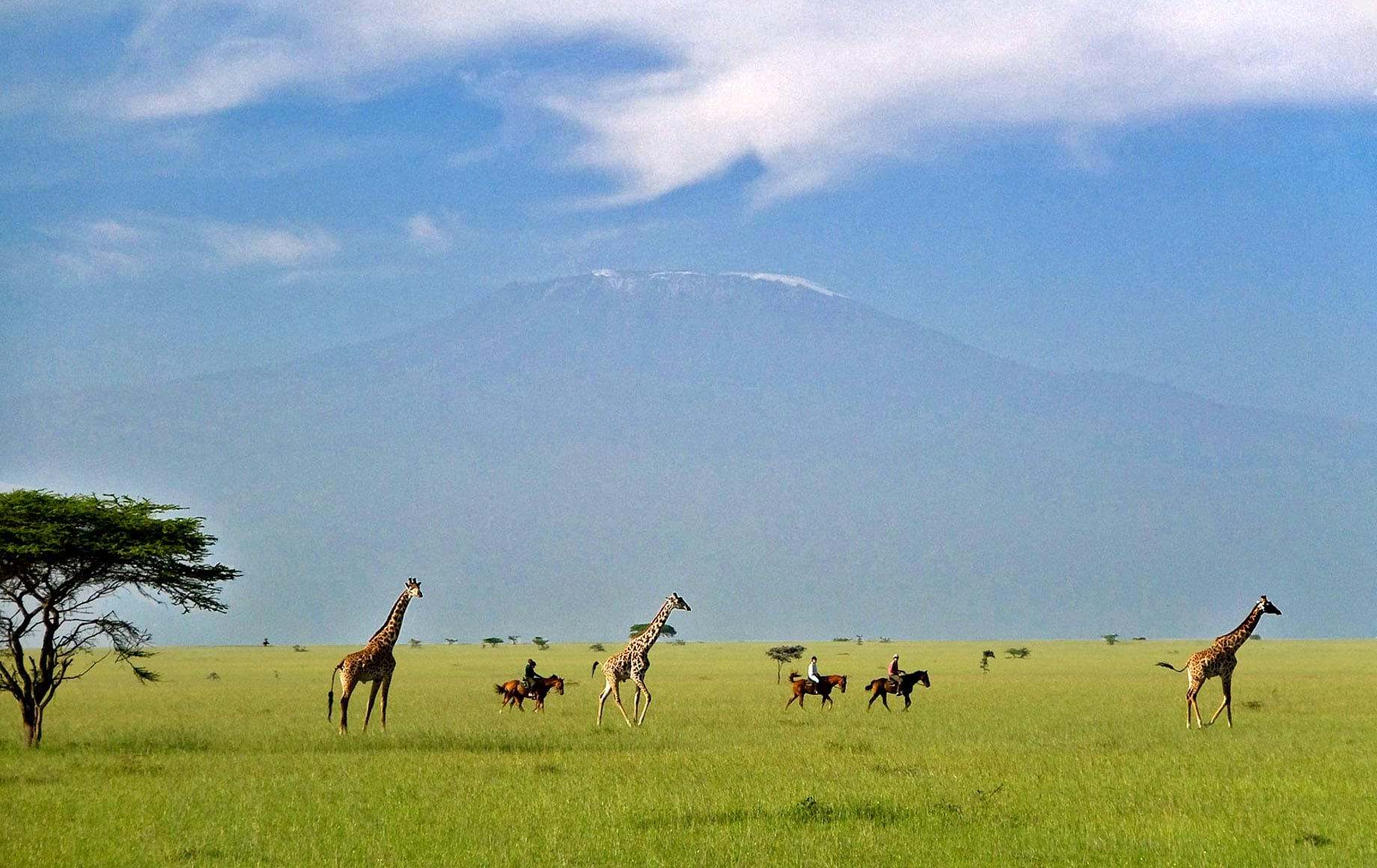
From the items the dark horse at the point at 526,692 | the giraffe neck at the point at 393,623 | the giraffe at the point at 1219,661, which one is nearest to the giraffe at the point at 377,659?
the giraffe neck at the point at 393,623

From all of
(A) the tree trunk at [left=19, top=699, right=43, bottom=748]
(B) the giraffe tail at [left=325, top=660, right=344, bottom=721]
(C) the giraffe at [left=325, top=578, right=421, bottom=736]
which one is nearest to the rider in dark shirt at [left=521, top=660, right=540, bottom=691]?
(B) the giraffe tail at [left=325, top=660, right=344, bottom=721]

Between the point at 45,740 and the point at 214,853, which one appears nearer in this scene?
the point at 214,853

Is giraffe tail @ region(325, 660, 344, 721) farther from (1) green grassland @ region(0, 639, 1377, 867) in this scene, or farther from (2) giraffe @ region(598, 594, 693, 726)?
(2) giraffe @ region(598, 594, 693, 726)

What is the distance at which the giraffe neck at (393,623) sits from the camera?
89.4 ft

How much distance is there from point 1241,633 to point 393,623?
1923cm

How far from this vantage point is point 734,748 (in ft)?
81.9

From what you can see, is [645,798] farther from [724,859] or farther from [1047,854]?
[1047,854]

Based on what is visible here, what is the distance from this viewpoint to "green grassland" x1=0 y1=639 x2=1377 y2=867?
1418cm

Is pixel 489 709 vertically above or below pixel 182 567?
below

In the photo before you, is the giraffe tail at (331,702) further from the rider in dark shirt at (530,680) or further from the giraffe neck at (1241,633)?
the giraffe neck at (1241,633)

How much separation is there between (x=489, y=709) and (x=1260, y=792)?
25471 mm

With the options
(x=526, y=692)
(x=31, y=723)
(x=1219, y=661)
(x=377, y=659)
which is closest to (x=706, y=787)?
(x=377, y=659)

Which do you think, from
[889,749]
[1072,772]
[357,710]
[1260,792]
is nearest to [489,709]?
[357,710]

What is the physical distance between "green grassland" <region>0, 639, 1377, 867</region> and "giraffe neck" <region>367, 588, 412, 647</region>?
1963 millimetres
